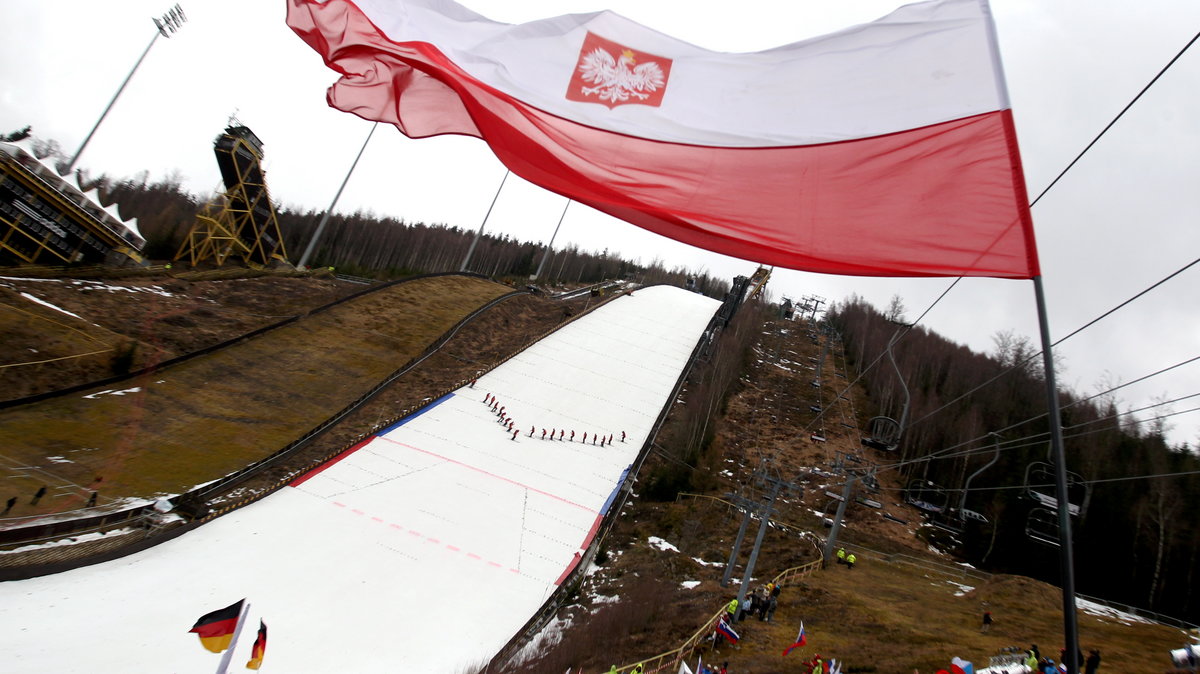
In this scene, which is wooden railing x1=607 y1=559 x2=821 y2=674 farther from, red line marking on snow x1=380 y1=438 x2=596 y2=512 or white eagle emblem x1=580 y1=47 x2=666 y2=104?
white eagle emblem x1=580 y1=47 x2=666 y2=104

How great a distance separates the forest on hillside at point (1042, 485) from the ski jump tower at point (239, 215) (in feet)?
106

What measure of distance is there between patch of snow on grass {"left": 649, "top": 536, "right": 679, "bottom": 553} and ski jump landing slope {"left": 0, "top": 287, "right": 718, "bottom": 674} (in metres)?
1.96

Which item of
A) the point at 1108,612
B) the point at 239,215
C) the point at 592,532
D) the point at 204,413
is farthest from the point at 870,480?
the point at 239,215

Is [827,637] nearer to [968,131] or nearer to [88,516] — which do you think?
[968,131]

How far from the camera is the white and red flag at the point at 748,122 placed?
3838 millimetres

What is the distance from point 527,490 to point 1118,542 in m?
26.0

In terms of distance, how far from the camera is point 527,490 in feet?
62.8

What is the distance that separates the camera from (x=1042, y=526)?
92.1 feet

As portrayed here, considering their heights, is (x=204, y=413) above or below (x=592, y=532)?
below

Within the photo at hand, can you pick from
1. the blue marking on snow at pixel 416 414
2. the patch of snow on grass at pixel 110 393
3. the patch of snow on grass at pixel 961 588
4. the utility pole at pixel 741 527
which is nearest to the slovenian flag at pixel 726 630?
the utility pole at pixel 741 527

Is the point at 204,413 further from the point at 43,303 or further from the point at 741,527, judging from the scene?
the point at 741,527

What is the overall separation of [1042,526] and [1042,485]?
15535mm

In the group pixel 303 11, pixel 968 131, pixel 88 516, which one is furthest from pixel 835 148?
pixel 88 516

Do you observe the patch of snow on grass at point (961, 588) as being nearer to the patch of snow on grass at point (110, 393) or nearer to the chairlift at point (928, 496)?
the chairlift at point (928, 496)
